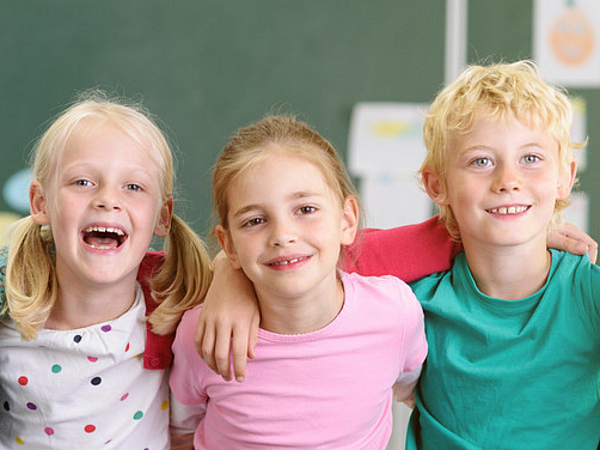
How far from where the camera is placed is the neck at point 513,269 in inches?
48.3

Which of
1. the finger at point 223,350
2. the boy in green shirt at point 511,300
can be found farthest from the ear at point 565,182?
the finger at point 223,350

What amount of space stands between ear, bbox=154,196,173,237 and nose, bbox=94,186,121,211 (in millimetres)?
127

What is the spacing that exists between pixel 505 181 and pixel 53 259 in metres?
0.89

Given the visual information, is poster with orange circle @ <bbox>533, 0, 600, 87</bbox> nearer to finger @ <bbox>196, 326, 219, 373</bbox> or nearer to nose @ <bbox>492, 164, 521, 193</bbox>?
nose @ <bbox>492, 164, 521, 193</bbox>

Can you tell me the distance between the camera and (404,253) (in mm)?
1287

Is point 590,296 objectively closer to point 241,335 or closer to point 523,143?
point 523,143

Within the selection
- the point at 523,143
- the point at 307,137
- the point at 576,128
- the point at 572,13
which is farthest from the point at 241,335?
the point at 572,13

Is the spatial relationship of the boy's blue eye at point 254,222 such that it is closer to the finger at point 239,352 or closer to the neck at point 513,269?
the finger at point 239,352

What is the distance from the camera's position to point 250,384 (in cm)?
119

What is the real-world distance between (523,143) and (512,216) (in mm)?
135

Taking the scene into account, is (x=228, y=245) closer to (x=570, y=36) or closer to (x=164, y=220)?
(x=164, y=220)

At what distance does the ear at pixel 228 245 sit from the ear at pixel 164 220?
0.48 ft

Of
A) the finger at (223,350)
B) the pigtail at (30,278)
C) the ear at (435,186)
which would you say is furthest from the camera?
the ear at (435,186)

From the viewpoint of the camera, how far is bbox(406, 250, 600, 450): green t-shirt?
117 cm
